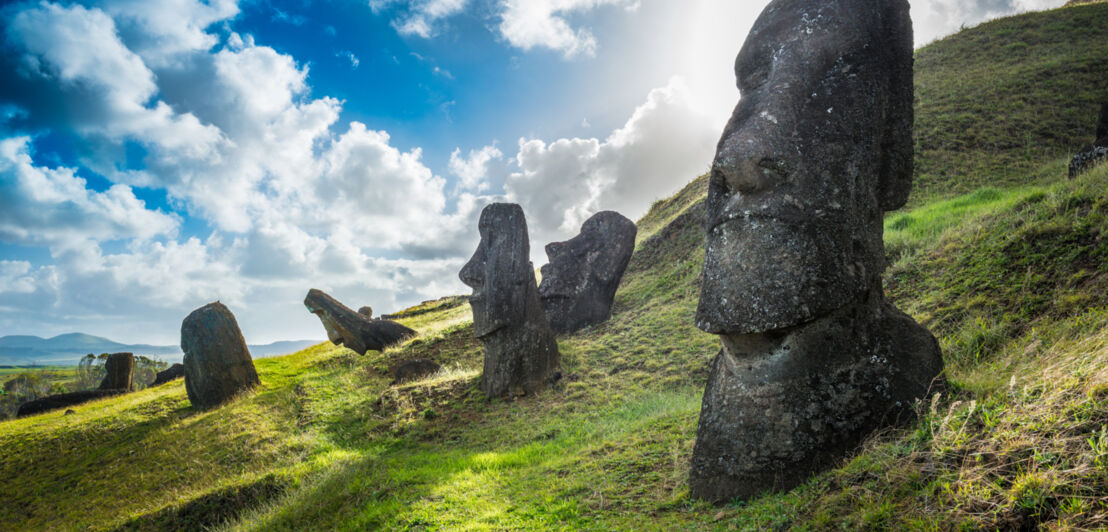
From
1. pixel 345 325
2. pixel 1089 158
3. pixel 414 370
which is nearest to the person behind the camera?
pixel 1089 158

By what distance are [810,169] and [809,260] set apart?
0.86m

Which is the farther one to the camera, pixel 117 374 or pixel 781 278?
pixel 117 374

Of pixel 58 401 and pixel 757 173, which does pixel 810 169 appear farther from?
pixel 58 401

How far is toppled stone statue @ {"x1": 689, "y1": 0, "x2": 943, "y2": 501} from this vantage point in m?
4.31

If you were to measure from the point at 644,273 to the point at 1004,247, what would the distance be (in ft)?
47.5

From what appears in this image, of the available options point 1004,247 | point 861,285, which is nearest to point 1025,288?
point 1004,247

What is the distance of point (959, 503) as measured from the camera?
2.77 metres

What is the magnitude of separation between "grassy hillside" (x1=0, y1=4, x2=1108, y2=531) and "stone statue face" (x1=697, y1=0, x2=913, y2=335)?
1.32 meters

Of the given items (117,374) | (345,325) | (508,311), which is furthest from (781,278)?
(117,374)

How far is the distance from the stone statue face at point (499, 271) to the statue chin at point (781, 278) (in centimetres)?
821

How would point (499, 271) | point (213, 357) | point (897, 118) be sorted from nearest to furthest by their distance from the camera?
point (897, 118) < point (499, 271) < point (213, 357)

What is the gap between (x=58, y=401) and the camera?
18.7 m

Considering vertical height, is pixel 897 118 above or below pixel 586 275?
above

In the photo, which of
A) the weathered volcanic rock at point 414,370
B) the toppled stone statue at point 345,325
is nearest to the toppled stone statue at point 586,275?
the weathered volcanic rock at point 414,370
